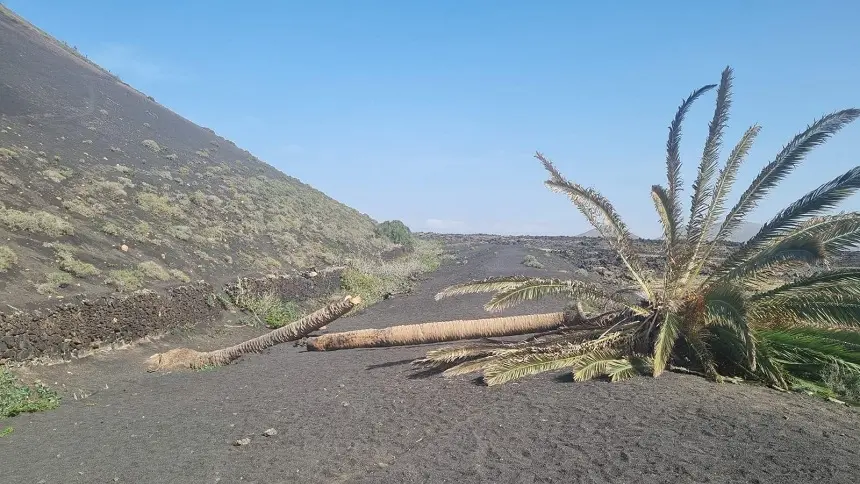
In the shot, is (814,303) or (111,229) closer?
(814,303)

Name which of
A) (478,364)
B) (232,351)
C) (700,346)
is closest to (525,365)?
(478,364)

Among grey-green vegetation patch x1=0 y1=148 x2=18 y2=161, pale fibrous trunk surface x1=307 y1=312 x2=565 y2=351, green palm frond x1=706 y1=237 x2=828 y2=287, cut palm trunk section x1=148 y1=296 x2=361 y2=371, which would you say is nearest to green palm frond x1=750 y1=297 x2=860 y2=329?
green palm frond x1=706 y1=237 x2=828 y2=287

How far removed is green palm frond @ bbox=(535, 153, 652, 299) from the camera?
8398 mm

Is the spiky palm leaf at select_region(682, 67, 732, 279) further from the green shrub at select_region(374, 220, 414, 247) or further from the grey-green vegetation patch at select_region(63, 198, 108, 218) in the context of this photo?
the green shrub at select_region(374, 220, 414, 247)

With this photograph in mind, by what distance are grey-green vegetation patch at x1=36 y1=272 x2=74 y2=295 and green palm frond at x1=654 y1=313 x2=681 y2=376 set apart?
12886mm

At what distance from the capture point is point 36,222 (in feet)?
53.8

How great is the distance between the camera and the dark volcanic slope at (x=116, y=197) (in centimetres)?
1590

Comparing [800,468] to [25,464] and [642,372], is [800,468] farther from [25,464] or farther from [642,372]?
[25,464]

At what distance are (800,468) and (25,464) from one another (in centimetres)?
758

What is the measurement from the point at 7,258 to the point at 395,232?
35.9m

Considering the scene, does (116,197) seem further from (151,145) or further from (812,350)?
(812,350)

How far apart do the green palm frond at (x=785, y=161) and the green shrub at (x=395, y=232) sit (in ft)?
127

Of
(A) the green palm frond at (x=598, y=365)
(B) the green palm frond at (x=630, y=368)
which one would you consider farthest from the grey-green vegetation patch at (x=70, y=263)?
(B) the green palm frond at (x=630, y=368)

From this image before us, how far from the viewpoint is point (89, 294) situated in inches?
542
